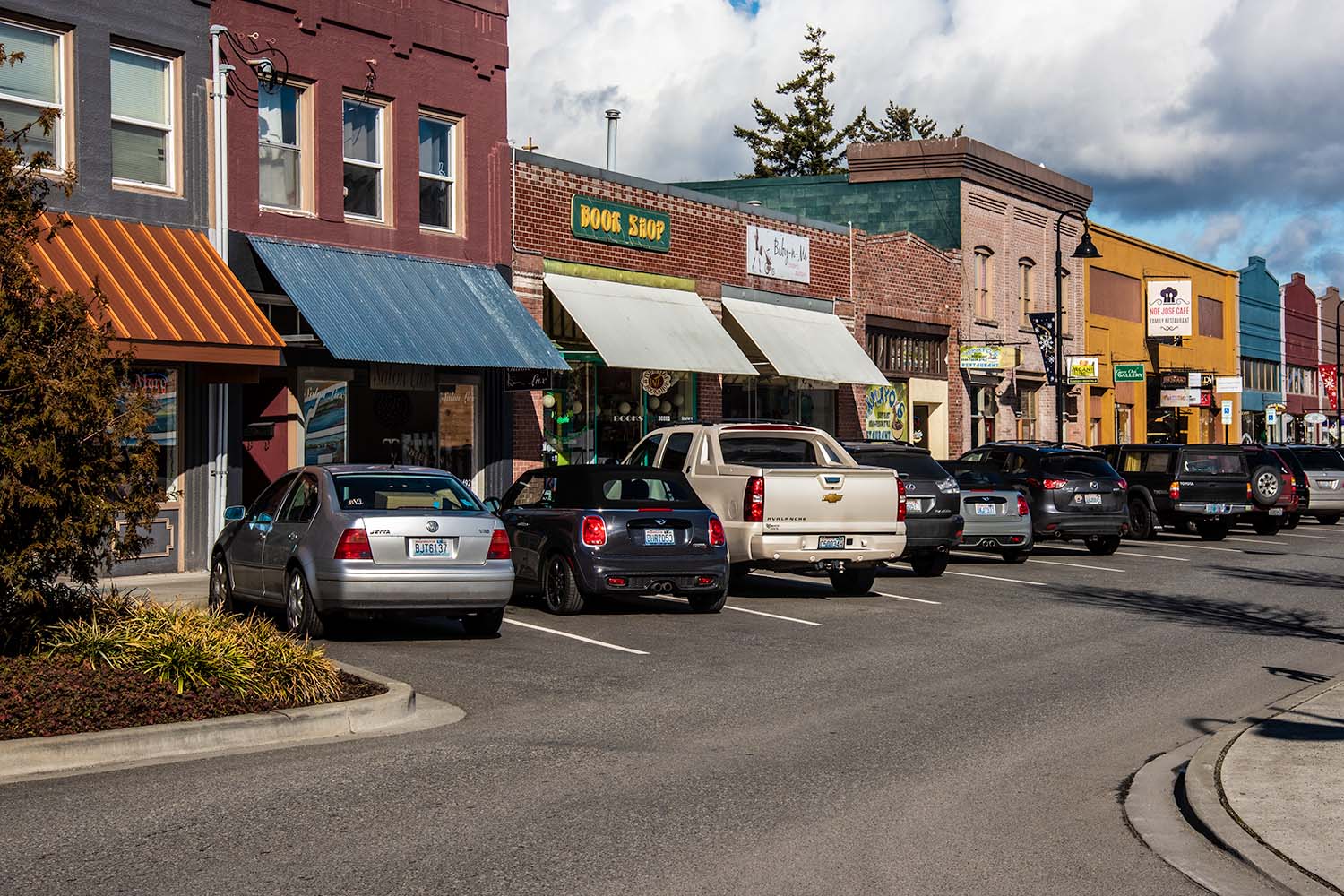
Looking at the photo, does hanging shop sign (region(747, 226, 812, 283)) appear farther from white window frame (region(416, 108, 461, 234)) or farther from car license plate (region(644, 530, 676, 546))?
car license plate (region(644, 530, 676, 546))

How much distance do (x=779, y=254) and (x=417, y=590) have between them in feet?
65.2

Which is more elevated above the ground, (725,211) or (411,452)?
(725,211)

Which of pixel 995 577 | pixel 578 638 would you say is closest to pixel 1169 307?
pixel 995 577

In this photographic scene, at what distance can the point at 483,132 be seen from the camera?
24.4 m

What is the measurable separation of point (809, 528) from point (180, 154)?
359 inches

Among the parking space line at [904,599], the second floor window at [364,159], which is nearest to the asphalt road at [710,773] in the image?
the parking space line at [904,599]

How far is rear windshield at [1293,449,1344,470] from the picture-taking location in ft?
112

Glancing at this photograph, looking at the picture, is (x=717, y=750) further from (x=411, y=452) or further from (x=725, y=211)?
(x=725, y=211)

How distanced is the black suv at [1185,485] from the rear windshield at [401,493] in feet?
58.1

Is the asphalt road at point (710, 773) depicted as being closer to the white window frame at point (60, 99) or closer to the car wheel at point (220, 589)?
the car wheel at point (220, 589)

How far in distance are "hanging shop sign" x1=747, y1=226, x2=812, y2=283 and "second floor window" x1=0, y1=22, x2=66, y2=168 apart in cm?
1489

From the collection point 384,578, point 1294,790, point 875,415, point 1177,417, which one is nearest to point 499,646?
point 384,578

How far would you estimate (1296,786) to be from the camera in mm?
8039

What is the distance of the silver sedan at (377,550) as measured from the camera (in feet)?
41.9
